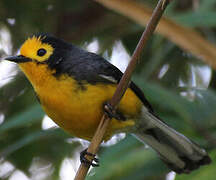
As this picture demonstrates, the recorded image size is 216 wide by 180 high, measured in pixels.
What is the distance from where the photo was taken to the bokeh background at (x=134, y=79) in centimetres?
402

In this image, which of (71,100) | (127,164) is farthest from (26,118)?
(127,164)

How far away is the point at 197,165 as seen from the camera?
408cm

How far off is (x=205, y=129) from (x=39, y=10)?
9.35 feet

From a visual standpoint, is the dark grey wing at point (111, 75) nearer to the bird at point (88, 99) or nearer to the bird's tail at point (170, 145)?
the bird at point (88, 99)

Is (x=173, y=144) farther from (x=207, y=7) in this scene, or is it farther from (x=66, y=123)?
(x=207, y=7)

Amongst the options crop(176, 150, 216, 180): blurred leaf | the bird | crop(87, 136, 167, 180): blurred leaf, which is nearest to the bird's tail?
the bird

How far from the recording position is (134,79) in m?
4.47

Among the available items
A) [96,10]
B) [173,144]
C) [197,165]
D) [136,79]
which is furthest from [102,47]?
[197,165]

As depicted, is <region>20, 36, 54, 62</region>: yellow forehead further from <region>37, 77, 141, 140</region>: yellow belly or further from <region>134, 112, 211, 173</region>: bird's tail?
<region>134, 112, 211, 173</region>: bird's tail

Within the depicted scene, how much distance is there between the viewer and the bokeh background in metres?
4.02

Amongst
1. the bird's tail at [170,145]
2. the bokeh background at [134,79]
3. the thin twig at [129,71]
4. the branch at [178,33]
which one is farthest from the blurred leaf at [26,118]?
the branch at [178,33]

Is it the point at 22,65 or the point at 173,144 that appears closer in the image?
the point at 22,65

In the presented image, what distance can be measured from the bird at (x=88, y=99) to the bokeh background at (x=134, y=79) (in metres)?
0.13

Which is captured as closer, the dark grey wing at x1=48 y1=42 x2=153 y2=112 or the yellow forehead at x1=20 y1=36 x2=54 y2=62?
the dark grey wing at x1=48 y1=42 x2=153 y2=112
